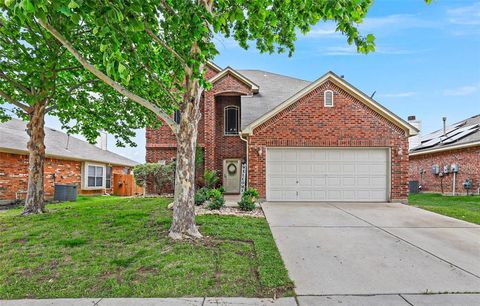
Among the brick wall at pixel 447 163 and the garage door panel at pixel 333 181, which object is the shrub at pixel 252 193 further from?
the brick wall at pixel 447 163

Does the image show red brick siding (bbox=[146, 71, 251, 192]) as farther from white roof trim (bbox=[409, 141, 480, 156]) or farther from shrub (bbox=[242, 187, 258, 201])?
white roof trim (bbox=[409, 141, 480, 156])

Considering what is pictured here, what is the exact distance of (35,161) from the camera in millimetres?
8398

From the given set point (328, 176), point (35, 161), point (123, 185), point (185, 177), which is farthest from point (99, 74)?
point (123, 185)

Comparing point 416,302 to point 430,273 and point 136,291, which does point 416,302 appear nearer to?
point 430,273

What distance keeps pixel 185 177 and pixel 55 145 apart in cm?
1466

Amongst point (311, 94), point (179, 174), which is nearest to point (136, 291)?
point (179, 174)

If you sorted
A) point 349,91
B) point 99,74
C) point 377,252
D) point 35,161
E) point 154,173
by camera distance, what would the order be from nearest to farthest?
point 377,252 → point 99,74 → point 35,161 → point 349,91 → point 154,173

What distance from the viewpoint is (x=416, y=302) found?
10.4 feet

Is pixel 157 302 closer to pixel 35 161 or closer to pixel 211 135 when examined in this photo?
pixel 35 161

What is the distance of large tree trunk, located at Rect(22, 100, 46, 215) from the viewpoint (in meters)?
8.37

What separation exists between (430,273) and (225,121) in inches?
474

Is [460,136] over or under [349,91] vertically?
under

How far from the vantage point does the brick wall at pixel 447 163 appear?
1313 cm

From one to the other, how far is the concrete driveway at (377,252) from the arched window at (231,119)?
7.64m
